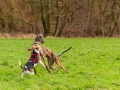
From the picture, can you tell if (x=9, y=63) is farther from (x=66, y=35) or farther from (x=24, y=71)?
(x=66, y=35)

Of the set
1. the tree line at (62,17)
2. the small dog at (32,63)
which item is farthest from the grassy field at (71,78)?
the tree line at (62,17)

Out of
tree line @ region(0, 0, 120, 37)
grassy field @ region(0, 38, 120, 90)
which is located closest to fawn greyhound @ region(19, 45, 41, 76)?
grassy field @ region(0, 38, 120, 90)

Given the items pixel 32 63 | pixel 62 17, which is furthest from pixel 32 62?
pixel 62 17

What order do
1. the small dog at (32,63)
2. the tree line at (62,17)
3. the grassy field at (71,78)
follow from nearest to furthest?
1. the grassy field at (71,78)
2. the small dog at (32,63)
3. the tree line at (62,17)

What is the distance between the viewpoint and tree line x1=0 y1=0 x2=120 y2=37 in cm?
3133

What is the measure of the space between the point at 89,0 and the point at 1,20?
1123 cm

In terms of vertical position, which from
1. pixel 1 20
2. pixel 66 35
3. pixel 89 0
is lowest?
pixel 66 35

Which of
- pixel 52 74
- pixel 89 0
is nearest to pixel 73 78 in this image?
pixel 52 74

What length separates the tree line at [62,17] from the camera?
31.3 metres

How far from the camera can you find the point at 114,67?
10039 millimetres

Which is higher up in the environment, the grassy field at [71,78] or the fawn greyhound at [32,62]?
the fawn greyhound at [32,62]

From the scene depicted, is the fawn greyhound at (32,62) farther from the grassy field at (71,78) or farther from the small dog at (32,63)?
the grassy field at (71,78)

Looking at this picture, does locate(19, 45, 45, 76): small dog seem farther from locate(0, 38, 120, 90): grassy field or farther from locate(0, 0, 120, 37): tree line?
locate(0, 0, 120, 37): tree line

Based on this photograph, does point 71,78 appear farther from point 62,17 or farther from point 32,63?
point 62,17
